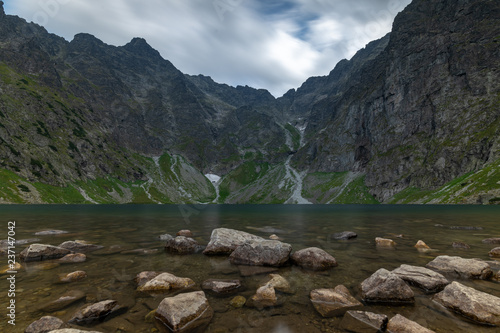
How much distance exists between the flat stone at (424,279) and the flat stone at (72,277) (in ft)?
58.6

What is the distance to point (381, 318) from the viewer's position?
8930 millimetres

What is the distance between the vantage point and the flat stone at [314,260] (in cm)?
1645

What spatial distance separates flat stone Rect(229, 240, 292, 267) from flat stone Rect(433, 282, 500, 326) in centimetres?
863

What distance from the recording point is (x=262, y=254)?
17484 millimetres

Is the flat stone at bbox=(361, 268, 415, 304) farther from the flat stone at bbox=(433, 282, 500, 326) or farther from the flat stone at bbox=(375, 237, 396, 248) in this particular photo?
the flat stone at bbox=(375, 237, 396, 248)

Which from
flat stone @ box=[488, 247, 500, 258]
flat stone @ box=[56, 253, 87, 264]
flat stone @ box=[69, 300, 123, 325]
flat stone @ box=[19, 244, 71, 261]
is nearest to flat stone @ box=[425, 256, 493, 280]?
flat stone @ box=[488, 247, 500, 258]

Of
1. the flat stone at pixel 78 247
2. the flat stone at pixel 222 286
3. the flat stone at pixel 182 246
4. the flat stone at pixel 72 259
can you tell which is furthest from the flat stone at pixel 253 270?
the flat stone at pixel 78 247

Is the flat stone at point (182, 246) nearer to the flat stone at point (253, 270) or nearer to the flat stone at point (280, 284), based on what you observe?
the flat stone at point (253, 270)

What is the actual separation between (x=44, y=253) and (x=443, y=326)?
2355cm

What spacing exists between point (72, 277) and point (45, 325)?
6.54 m

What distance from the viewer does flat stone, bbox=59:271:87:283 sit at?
13.5 meters

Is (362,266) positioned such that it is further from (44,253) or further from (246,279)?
(44,253)

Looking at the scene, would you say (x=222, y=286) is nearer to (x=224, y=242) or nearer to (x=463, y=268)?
(x=224, y=242)

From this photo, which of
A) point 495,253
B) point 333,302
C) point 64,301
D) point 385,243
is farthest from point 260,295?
point 495,253
